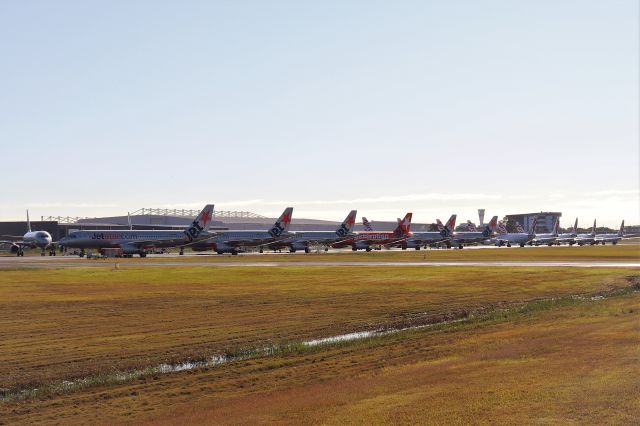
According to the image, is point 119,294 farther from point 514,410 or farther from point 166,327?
point 514,410

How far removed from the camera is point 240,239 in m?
132

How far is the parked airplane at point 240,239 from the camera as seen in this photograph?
128m

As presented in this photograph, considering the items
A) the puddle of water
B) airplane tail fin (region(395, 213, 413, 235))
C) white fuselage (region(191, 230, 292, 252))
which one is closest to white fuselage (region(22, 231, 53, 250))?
white fuselage (region(191, 230, 292, 252))

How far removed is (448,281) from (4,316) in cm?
3183

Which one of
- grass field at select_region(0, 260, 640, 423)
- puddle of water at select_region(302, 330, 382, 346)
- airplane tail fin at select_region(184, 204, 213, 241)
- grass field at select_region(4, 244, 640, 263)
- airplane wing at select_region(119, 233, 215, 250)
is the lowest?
puddle of water at select_region(302, 330, 382, 346)

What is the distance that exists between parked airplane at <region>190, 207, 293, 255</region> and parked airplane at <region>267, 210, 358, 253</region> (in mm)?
2621

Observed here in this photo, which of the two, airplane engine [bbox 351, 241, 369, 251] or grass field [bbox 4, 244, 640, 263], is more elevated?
airplane engine [bbox 351, 241, 369, 251]

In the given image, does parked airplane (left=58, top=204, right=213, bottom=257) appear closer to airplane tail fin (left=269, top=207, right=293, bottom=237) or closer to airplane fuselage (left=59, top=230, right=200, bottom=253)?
airplane fuselage (left=59, top=230, right=200, bottom=253)

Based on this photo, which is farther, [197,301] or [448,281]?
[448,281]

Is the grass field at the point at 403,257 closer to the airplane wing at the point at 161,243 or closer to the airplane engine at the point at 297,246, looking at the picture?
the airplane wing at the point at 161,243

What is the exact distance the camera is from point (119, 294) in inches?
1678

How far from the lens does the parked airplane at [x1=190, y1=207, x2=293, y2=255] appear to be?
128 m

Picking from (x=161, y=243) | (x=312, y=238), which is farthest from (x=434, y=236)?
(x=161, y=243)

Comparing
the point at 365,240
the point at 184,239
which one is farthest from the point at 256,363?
the point at 365,240
